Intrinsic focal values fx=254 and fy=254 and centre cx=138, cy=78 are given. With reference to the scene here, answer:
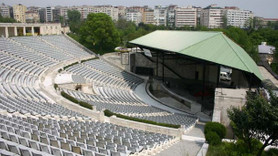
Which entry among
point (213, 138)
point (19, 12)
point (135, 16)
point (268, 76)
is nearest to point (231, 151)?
point (213, 138)

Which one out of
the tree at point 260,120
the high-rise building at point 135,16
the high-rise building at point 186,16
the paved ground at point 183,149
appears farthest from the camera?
the high-rise building at point 135,16

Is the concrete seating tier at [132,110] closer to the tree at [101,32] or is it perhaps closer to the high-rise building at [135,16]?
the tree at [101,32]

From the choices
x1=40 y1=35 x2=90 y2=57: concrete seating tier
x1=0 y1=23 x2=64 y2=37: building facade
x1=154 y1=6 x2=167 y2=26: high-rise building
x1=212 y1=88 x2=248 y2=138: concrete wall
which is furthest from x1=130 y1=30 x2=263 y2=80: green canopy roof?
x1=154 y1=6 x2=167 y2=26: high-rise building

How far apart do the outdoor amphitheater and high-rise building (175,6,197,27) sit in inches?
5748

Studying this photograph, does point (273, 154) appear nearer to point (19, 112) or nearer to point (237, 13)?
point (19, 112)

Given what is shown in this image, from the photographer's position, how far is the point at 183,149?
14703 mm

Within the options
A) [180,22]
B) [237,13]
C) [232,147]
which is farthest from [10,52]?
[237,13]

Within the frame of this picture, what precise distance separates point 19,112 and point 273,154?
14.0 meters

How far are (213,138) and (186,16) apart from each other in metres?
179

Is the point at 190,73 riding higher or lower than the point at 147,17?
lower

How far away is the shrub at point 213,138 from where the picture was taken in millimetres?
15021

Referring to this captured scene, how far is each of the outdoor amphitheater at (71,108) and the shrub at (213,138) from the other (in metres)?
0.92

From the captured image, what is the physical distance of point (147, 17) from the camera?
194m

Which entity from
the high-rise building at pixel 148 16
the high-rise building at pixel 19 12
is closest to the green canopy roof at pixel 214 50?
the high-rise building at pixel 148 16
